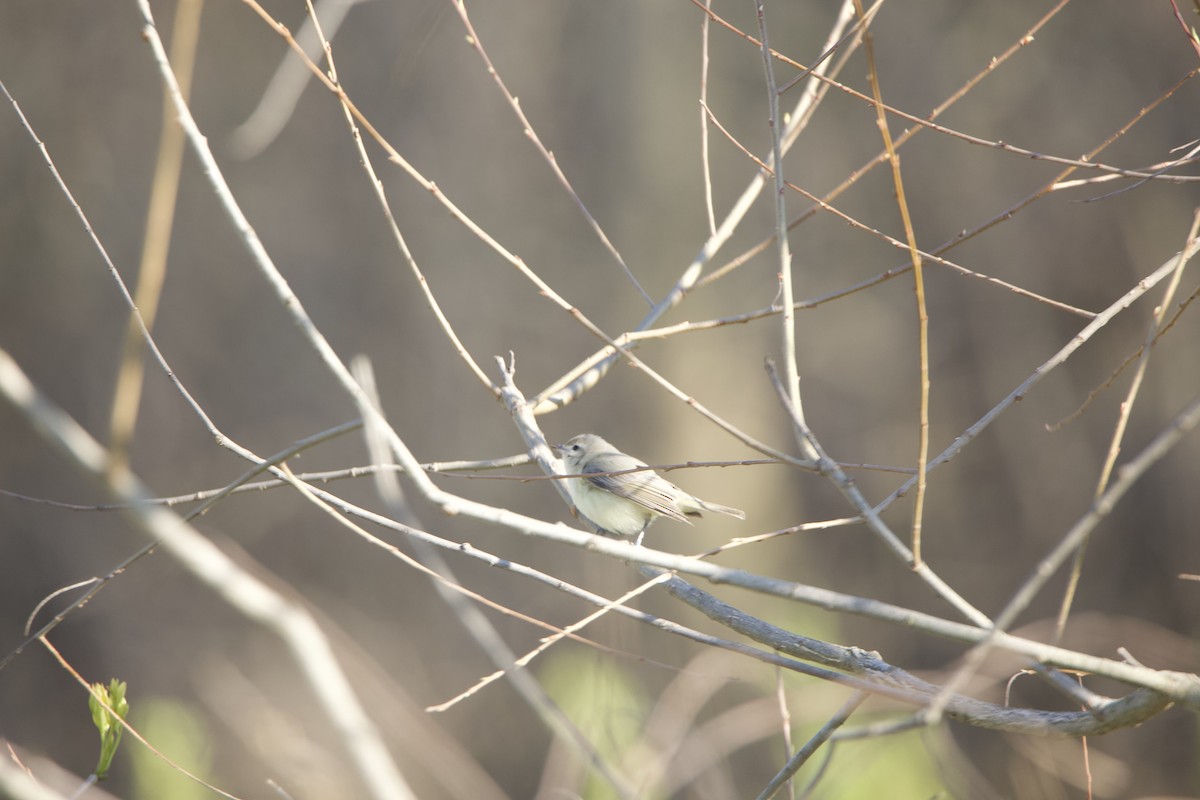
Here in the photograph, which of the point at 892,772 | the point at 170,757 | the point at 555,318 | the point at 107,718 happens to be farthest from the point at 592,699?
the point at 555,318

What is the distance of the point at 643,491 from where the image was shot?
4133 mm

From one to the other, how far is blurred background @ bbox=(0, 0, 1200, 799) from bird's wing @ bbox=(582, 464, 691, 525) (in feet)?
10.8

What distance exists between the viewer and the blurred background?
772cm

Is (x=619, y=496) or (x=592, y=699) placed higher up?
(x=619, y=496)

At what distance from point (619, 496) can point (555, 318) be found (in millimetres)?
4631

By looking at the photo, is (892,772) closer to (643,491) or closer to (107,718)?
(643,491)

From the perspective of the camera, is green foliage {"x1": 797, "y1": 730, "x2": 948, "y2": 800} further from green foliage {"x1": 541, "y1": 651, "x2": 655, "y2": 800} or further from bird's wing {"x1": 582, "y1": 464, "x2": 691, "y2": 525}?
bird's wing {"x1": 582, "y1": 464, "x2": 691, "y2": 525}

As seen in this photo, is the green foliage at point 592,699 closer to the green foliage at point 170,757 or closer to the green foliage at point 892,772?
the green foliage at point 892,772

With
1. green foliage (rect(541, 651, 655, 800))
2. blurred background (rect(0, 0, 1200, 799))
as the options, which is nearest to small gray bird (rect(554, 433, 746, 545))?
green foliage (rect(541, 651, 655, 800))

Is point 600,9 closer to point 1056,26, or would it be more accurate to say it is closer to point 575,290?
point 575,290

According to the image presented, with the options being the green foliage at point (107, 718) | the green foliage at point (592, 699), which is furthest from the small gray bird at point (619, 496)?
the green foliage at point (107, 718)

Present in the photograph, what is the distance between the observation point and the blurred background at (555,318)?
772 cm

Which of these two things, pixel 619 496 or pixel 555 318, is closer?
pixel 619 496

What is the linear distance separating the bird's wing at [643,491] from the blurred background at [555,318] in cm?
328
